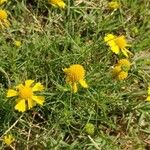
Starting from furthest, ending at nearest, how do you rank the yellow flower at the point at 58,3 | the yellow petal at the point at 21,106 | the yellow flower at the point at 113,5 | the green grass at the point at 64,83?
the yellow flower at the point at 113,5 → the yellow flower at the point at 58,3 → the green grass at the point at 64,83 → the yellow petal at the point at 21,106

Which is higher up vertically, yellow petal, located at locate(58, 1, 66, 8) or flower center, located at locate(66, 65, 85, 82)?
yellow petal, located at locate(58, 1, 66, 8)

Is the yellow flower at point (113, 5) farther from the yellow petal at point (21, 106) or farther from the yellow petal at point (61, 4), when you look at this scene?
the yellow petal at point (21, 106)

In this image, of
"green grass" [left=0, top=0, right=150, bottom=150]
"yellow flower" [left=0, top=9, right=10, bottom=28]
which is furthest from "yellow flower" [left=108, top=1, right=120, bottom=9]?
"yellow flower" [left=0, top=9, right=10, bottom=28]

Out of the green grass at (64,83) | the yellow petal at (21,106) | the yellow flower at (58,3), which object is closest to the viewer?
the yellow petal at (21,106)

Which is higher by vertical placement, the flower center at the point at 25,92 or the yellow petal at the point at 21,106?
the flower center at the point at 25,92

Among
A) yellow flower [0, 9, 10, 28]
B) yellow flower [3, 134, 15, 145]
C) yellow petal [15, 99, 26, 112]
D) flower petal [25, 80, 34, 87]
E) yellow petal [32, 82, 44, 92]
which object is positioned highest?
yellow flower [0, 9, 10, 28]

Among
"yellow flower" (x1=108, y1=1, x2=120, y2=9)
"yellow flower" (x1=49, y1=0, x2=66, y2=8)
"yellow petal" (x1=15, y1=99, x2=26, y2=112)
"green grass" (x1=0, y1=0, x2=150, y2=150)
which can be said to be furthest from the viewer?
"yellow flower" (x1=108, y1=1, x2=120, y2=9)

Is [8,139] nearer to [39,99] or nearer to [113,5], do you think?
[39,99]

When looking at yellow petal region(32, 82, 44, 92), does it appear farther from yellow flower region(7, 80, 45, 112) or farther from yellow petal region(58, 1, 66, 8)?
yellow petal region(58, 1, 66, 8)

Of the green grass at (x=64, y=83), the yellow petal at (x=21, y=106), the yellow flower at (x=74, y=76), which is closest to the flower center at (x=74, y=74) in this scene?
the yellow flower at (x=74, y=76)
